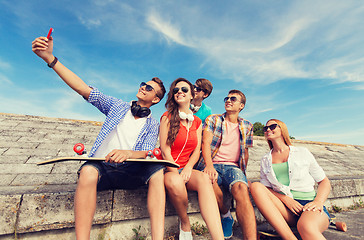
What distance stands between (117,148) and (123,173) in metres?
0.29

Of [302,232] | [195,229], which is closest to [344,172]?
[302,232]

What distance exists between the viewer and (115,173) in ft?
6.61

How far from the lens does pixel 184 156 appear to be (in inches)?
102

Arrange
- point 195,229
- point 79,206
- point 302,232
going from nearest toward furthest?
point 79,206, point 302,232, point 195,229

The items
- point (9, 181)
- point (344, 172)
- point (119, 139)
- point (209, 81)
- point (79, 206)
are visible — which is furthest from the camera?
point (344, 172)

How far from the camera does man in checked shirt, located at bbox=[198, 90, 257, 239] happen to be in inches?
95.3

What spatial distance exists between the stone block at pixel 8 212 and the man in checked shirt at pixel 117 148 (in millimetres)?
664

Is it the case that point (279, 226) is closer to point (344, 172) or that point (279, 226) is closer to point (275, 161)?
point (275, 161)

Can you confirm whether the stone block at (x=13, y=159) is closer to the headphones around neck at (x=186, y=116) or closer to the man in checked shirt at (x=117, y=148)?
the man in checked shirt at (x=117, y=148)

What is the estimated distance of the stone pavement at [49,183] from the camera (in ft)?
6.09

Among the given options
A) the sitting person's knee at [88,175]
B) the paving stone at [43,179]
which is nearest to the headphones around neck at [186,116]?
the sitting person's knee at [88,175]

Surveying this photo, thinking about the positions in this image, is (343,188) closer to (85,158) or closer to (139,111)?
(139,111)

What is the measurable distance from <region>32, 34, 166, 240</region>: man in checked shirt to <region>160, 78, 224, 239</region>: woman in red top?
0.17 meters

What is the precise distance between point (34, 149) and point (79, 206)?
127 inches
